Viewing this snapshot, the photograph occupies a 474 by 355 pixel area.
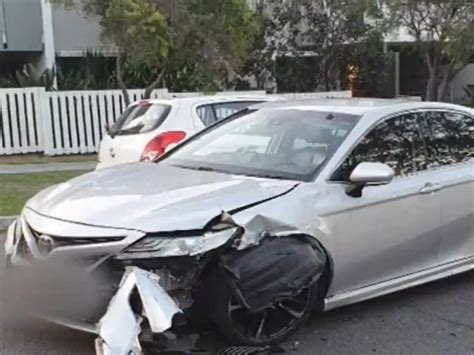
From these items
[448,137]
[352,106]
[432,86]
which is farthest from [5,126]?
[448,137]

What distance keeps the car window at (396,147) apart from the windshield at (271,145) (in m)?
0.17

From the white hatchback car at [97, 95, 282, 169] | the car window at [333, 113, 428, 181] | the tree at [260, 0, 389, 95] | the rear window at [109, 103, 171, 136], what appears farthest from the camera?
the tree at [260, 0, 389, 95]

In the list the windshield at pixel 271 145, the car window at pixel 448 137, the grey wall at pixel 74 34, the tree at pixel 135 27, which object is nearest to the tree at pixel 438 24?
the tree at pixel 135 27

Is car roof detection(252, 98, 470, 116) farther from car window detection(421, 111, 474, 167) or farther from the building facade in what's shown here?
the building facade

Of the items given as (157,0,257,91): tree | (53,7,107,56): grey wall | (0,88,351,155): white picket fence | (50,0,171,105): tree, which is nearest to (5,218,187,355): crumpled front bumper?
(50,0,171,105): tree

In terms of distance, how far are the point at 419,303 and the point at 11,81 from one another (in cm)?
1310

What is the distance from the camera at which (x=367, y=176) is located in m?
4.68

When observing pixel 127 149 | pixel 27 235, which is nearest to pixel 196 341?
pixel 27 235

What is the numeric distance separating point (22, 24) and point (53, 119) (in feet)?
12.4

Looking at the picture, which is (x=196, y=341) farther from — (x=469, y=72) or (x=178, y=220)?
(x=469, y=72)

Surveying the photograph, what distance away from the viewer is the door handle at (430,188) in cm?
524

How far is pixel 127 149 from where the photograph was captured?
8477 mm

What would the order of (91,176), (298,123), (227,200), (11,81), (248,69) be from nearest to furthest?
1. (227,200)
2. (91,176)
3. (298,123)
4. (11,81)
5. (248,69)

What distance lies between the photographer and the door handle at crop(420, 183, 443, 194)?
5.24m
